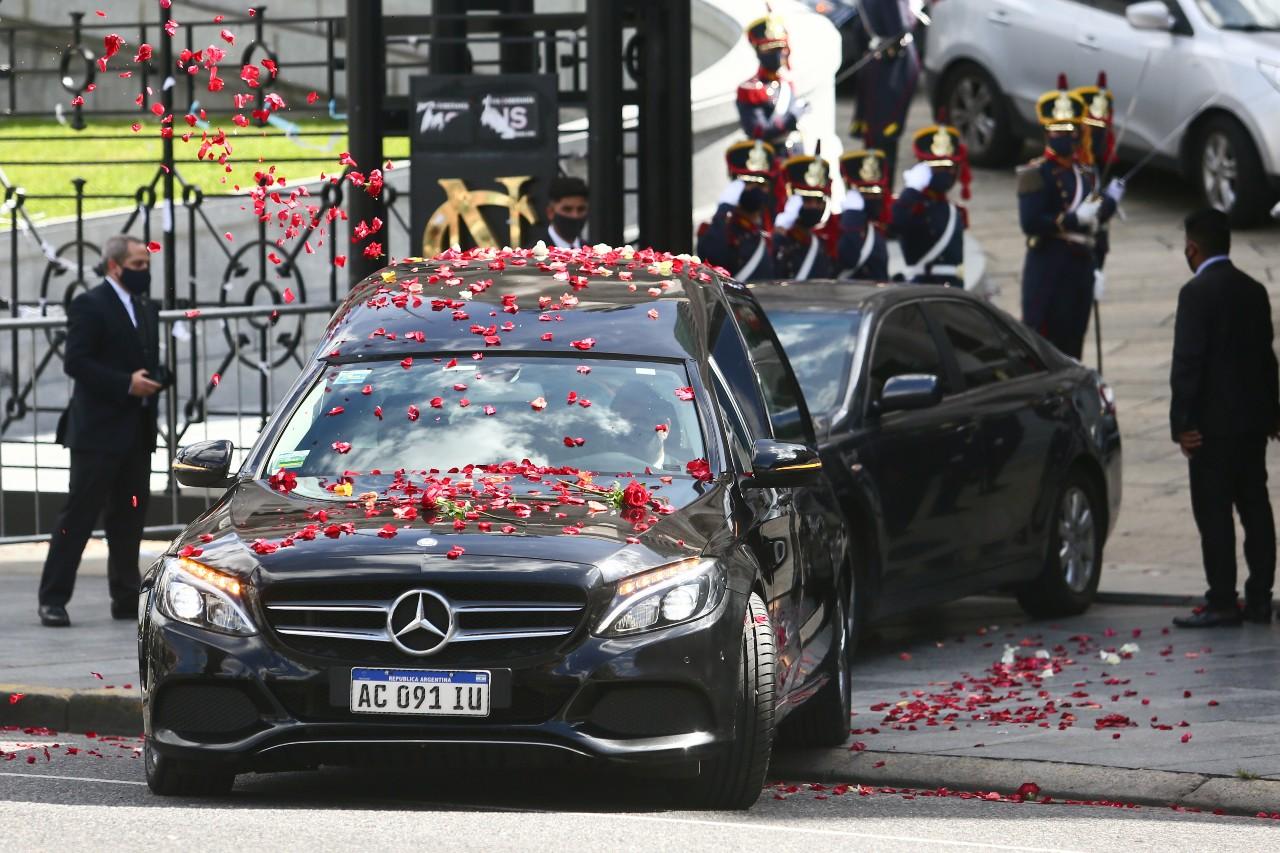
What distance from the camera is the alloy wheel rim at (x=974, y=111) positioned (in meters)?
23.2

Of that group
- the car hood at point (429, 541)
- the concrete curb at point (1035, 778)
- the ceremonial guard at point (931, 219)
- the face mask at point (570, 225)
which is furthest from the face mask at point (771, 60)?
the car hood at point (429, 541)

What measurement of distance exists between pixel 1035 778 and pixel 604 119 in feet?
18.8

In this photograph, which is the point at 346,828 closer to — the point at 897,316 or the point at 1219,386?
the point at 897,316

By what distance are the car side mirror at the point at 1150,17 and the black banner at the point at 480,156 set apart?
27.4ft

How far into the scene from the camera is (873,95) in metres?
23.4

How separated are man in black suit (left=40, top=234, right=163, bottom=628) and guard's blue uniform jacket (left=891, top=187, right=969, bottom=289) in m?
5.86

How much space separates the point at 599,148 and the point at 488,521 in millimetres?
6075

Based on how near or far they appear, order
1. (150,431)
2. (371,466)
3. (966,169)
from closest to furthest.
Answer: (371,466) → (150,431) → (966,169)

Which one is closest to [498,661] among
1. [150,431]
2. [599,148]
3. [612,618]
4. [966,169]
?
[612,618]

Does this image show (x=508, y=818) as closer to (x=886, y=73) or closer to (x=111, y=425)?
(x=111, y=425)

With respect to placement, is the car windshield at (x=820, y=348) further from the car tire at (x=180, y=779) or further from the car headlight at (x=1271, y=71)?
the car headlight at (x=1271, y=71)

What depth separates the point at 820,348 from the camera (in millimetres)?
11180

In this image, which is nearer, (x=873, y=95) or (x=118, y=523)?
(x=118, y=523)

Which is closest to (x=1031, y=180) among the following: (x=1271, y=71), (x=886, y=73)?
(x=1271, y=71)
